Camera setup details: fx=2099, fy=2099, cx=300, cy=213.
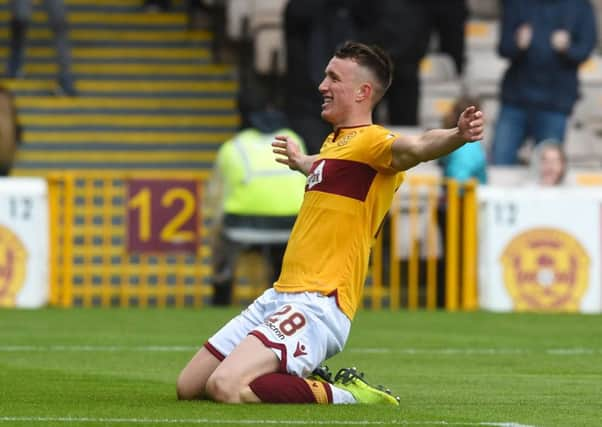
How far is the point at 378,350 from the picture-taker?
571 inches

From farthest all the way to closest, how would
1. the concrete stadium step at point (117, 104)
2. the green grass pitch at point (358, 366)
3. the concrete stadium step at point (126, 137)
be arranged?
the concrete stadium step at point (117, 104) → the concrete stadium step at point (126, 137) → the green grass pitch at point (358, 366)

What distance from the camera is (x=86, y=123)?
25844mm

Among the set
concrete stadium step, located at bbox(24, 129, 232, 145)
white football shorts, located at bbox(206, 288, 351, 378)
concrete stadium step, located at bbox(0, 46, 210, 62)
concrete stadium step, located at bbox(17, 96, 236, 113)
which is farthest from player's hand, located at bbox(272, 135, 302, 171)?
concrete stadium step, located at bbox(0, 46, 210, 62)

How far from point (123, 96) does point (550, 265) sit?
893 cm

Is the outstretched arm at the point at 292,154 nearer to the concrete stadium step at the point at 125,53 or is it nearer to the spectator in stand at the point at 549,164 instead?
the spectator in stand at the point at 549,164

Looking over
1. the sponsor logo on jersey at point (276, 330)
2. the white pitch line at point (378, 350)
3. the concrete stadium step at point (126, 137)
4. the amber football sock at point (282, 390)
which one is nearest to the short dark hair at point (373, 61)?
the sponsor logo on jersey at point (276, 330)

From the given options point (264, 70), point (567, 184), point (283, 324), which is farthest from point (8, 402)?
point (264, 70)

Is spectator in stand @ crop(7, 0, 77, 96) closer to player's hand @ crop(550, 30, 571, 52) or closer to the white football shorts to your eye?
player's hand @ crop(550, 30, 571, 52)

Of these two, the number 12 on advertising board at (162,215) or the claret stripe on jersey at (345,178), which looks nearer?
the claret stripe on jersey at (345,178)

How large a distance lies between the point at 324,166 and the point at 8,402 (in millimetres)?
1922

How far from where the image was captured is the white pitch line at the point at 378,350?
14211 millimetres

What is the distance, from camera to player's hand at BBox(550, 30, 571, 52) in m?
20.8

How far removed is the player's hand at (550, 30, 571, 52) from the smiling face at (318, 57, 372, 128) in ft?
35.1

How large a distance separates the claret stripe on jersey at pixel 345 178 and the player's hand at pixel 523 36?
10.7 meters
